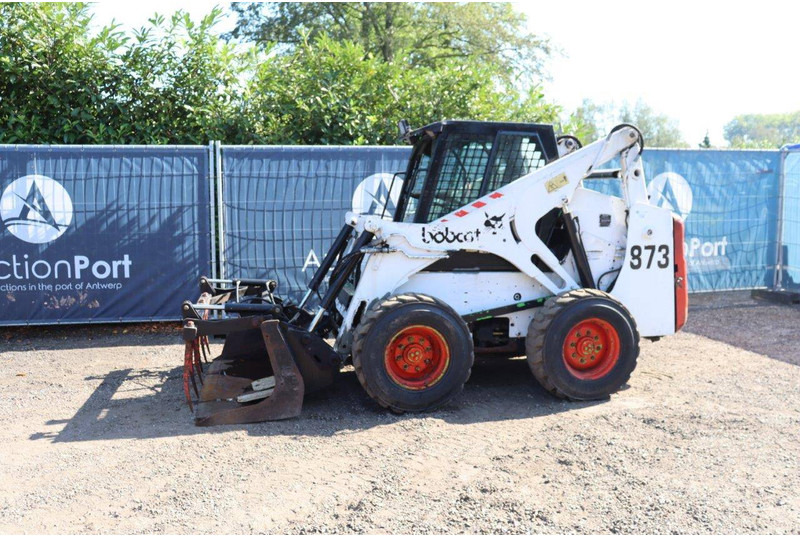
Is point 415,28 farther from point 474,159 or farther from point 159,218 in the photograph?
point 474,159

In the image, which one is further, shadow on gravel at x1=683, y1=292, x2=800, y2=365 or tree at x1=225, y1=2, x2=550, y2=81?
tree at x1=225, y1=2, x2=550, y2=81

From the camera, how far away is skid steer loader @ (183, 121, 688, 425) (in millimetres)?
5699

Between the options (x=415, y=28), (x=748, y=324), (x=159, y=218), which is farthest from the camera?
(x=415, y=28)

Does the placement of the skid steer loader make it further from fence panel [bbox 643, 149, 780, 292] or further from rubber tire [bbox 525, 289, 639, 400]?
fence panel [bbox 643, 149, 780, 292]

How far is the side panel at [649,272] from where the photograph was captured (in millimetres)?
6426

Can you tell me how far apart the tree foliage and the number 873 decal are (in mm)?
5816

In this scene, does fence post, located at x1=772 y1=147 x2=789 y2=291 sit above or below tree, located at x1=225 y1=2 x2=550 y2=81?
below

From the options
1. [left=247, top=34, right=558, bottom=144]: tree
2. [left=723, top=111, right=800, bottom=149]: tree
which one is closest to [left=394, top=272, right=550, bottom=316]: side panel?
[left=247, top=34, right=558, bottom=144]: tree

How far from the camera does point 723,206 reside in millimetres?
10898

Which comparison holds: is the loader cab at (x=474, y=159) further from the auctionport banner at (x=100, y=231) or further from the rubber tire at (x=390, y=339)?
the auctionport banner at (x=100, y=231)

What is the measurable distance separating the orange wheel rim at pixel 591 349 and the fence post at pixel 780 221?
256 inches

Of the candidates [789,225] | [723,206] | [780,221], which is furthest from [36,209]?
[789,225]

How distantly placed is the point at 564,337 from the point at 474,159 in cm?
166

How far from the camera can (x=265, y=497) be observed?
14.0 feet
